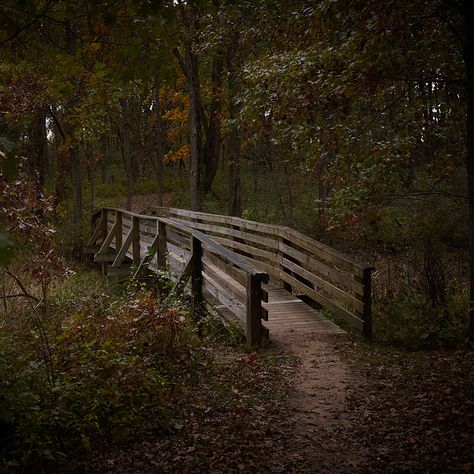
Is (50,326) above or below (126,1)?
below

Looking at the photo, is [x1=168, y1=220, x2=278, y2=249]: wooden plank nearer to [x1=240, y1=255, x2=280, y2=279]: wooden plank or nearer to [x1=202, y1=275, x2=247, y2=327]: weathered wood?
[x1=240, y1=255, x2=280, y2=279]: wooden plank

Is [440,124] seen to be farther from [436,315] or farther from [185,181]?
[185,181]

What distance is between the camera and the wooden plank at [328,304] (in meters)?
7.83

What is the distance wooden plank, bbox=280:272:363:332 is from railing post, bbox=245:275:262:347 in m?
1.43

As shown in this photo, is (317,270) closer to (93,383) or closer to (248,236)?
(248,236)

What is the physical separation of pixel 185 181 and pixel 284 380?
84.3 ft

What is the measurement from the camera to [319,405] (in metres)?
5.42

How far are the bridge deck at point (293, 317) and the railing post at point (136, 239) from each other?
4391 mm

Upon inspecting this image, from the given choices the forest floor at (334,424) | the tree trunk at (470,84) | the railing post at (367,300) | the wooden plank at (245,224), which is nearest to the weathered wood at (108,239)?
the wooden plank at (245,224)

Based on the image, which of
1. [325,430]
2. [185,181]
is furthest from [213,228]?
[185,181]

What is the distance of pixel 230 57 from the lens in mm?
18828

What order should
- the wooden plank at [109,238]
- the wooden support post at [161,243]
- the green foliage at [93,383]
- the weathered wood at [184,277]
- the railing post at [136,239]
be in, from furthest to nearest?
1. the wooden plank at [109,238]
2. the railing post at [136,239]
3. the wooden support post at [161,243]
4. the weathered wood at [184,277]
5. the green foliage at [93,383]

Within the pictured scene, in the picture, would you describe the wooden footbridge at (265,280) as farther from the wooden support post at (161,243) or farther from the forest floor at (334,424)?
the forest floor at (334,424)

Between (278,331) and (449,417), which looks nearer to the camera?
(449,417)
